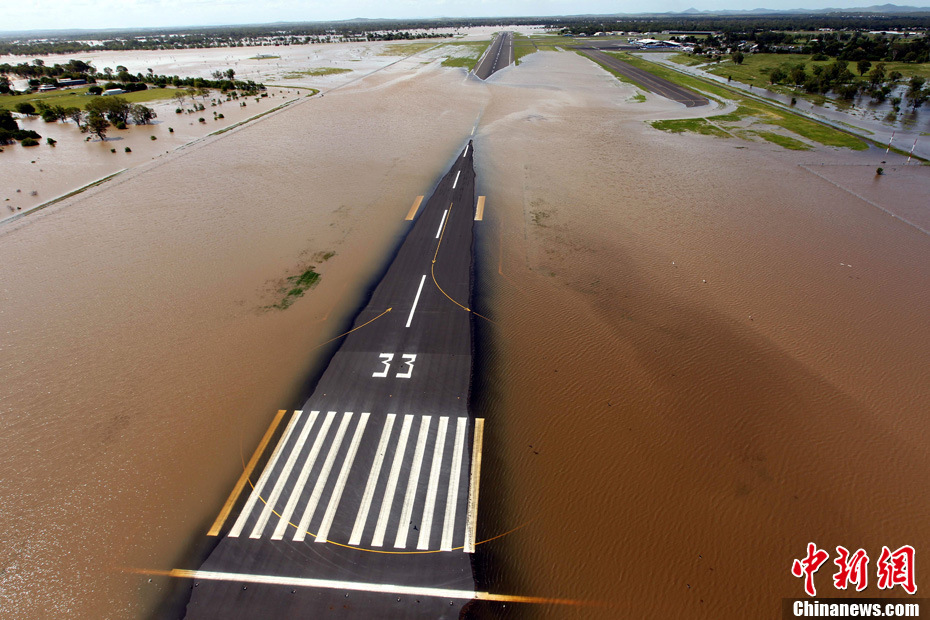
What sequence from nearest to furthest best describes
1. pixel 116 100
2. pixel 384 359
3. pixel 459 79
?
pixel 384 359, pixel 116 100, pixel 459 79

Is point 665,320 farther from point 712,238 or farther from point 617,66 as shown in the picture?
point 617,66

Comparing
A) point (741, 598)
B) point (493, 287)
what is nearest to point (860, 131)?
point (493, 287)

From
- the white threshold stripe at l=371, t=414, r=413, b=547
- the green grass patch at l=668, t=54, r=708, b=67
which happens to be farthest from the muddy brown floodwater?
the green grass patch at l=668, t=54, r=708, b=67

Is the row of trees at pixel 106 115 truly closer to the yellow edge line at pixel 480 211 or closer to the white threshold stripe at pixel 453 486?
the yellow edge line at pixel 480 211

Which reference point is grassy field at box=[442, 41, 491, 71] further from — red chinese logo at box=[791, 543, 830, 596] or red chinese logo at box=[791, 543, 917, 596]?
red chinese logo at box=[791, 543, 917, 596]

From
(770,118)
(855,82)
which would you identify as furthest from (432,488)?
(855,82)

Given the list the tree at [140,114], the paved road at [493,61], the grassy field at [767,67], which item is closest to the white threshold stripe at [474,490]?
the tree at [140,114]
